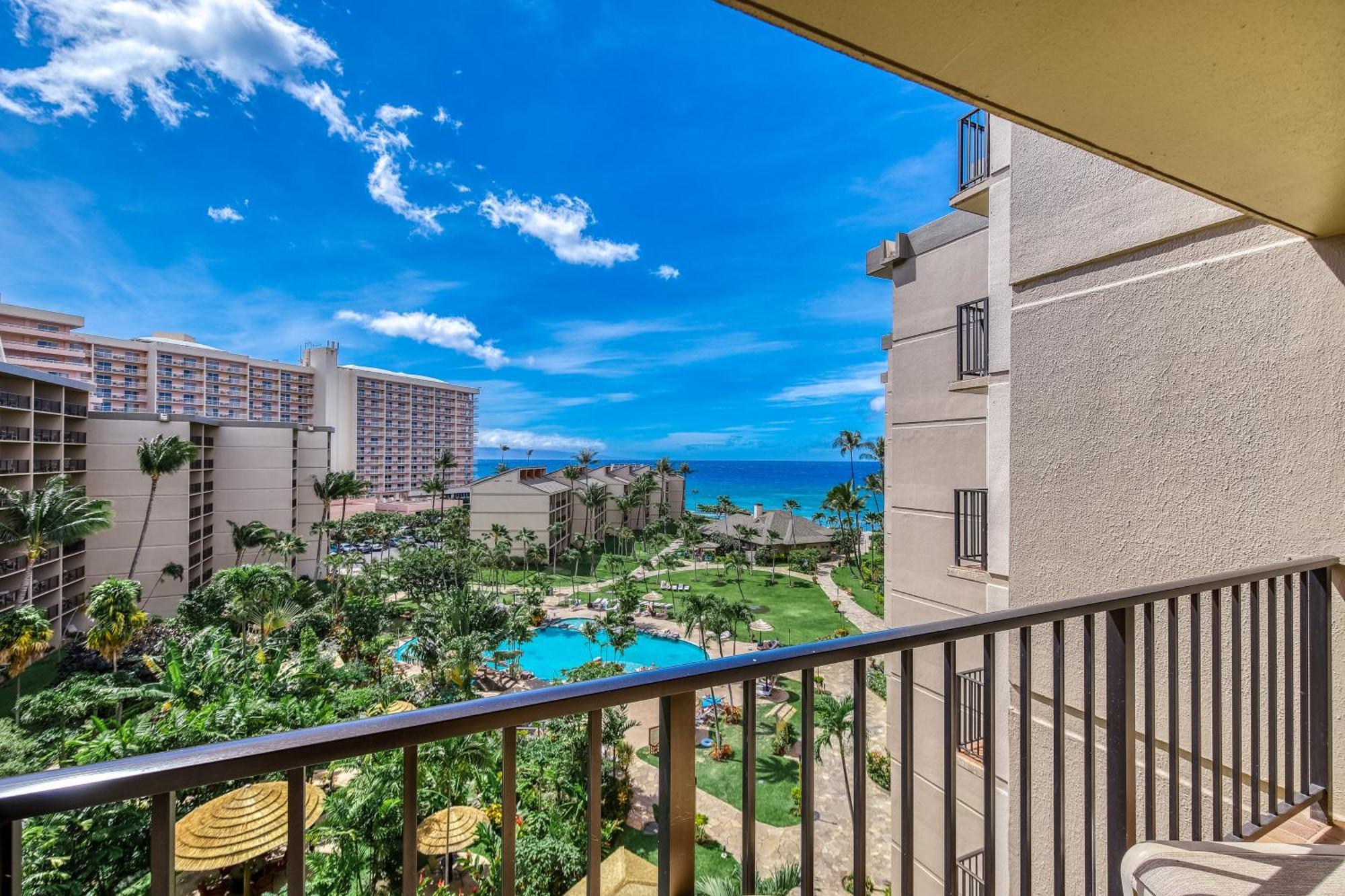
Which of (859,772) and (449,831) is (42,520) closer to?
(449,831)

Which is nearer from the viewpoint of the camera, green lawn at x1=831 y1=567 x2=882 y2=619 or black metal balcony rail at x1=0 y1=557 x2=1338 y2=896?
black metal balcony rail at x1=0 y1=557 x2=1338 y2=896

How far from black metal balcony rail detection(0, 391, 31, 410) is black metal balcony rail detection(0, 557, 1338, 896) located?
2415 cm

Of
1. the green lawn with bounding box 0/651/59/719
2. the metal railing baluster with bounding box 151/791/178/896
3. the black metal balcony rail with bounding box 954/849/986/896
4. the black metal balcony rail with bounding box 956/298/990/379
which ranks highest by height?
the black metal balcony rail with bounding box 956/298/990/379

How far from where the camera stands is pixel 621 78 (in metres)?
31.7

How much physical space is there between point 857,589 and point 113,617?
1075 inches

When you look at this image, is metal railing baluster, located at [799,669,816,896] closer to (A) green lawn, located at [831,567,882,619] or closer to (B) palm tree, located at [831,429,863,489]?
(A) green lawn, located at [831,567,882,619]

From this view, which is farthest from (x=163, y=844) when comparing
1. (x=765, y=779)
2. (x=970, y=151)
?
(x=765, y=779)

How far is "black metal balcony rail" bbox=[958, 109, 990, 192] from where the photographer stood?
4.84 m

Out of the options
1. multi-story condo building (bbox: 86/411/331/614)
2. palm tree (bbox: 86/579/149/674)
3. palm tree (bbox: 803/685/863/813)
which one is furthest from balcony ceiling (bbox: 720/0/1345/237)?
multi-story condo building (bbox: 86/411/331/614)

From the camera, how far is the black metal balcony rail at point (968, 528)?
497 centimetres

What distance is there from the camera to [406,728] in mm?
728

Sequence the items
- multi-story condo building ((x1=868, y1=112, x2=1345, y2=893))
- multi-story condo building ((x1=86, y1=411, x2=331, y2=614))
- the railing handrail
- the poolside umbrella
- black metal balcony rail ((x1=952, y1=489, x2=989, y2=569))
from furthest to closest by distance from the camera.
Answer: multi-story condo building ((x1=86, y1=411, x2=331, y2=614)) → the poolside umbrella → black metal balcony rail ((x1=952, y1=489, x2=989, y2=569)) → multi-story condo building ((x1=868, y1=112, x2=1345, y2=893)) → the railing handrail

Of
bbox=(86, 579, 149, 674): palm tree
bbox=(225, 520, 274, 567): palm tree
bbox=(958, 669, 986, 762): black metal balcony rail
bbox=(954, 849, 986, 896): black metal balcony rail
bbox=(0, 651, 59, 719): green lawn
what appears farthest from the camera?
bbox=(225, 520, 274, 567): palm tree

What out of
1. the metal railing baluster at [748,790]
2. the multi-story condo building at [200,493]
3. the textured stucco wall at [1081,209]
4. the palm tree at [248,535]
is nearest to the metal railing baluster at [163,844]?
the metal railing baluster at [748,790]
